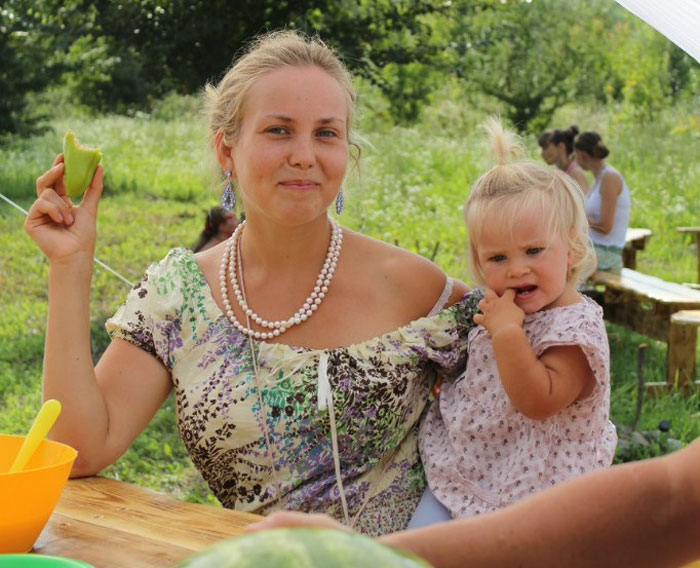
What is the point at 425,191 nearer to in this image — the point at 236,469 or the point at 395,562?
the point at 236,469

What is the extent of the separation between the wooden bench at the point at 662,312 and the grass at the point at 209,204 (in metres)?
0.18

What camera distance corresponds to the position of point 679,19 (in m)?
1.78

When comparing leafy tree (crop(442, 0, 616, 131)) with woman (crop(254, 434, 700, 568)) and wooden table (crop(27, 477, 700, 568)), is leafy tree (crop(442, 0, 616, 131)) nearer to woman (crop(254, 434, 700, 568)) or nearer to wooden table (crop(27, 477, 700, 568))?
wooden table (crop(27, 477, 700, 568))

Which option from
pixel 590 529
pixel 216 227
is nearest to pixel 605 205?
pixel 216 227

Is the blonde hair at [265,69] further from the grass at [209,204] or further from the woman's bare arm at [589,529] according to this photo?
the grass at [209,204]

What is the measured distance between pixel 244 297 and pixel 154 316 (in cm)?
20

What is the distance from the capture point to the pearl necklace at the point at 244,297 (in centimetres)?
201

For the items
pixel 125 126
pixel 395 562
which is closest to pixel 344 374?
pixel 395 562

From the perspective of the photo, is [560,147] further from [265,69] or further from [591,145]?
[265,69]

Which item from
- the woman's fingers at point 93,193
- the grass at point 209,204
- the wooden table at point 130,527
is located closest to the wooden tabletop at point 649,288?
the grass at point 209,204

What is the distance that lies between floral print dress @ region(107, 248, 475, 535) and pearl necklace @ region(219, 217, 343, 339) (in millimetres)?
35

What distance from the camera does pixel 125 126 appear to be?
1063 centimetres

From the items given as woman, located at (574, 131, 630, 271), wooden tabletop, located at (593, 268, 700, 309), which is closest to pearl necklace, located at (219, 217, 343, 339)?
wooden tabletop, located at (593, 268, 700, 309)

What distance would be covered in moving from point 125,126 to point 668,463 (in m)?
10.4
